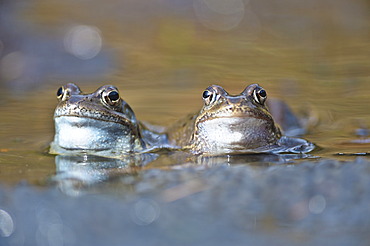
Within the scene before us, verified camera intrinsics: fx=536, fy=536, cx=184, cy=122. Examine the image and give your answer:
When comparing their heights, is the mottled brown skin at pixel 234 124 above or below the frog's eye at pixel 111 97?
below

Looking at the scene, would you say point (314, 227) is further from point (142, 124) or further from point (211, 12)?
point (211, 12)

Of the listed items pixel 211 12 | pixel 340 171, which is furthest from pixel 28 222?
pixel 211 12

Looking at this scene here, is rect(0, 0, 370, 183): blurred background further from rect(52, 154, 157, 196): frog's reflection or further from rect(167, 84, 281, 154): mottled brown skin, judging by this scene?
rect(167, 84, 281, 154): mottled brown skin

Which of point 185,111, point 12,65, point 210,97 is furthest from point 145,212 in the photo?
point 12,65

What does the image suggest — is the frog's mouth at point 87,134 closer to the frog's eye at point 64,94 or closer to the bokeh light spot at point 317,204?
the frog's eye at point 64,94

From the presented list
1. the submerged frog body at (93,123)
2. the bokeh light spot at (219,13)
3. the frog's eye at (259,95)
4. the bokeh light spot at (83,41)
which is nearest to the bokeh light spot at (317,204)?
the frog's eye at (259,95)

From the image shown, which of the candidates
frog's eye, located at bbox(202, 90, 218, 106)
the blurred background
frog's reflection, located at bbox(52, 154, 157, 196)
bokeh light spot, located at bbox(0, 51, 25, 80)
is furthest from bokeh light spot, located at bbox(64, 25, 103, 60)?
frog's reflection, located at bbox(52, 154, 157, 196)
